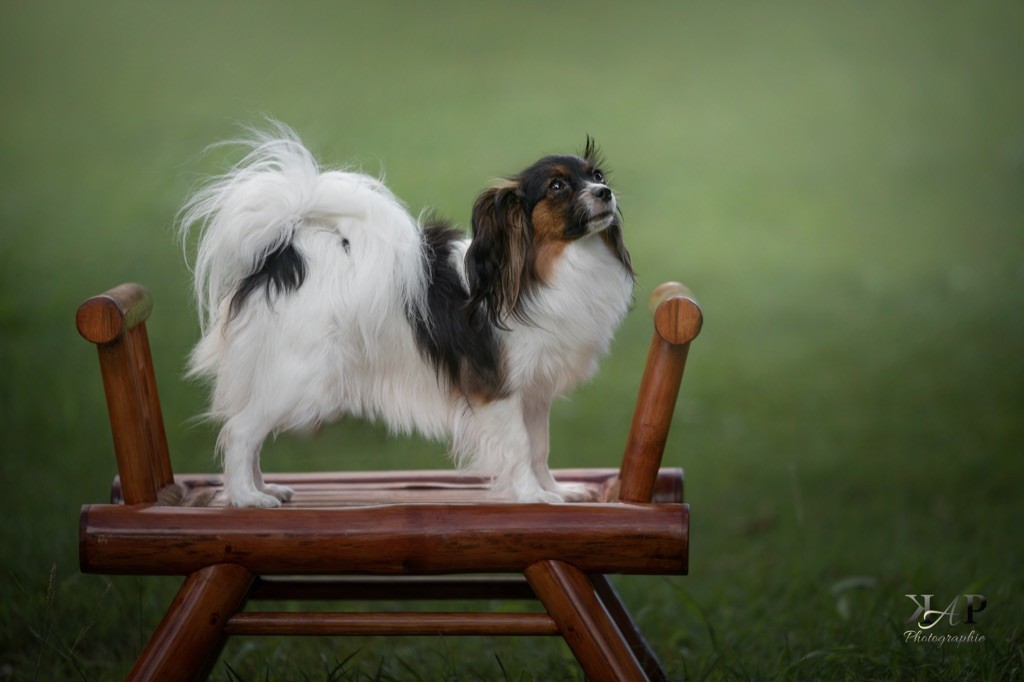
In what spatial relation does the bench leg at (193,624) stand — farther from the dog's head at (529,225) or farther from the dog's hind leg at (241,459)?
the dog's head at (529,225)

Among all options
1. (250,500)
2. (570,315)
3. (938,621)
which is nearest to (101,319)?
(250,500)

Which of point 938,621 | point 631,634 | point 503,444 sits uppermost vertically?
point 503,444

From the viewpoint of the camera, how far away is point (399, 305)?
2.57m

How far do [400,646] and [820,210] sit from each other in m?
3.30

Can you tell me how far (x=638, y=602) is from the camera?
13.5ft

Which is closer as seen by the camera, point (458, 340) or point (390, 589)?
point (458, 340)

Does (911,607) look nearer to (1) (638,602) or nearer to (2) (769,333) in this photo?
(1) (638,602)

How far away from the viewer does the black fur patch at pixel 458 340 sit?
2539 mm

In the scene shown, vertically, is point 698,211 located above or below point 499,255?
below

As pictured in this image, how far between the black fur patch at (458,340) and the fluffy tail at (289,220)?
1.9 inches

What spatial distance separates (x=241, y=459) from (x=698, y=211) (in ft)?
12.4

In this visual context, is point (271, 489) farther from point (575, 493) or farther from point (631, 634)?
point (631, 634)

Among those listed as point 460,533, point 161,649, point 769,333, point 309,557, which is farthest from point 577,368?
point 769,333

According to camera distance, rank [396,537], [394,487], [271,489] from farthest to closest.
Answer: [394,487]
[271,489]
[396,537]
